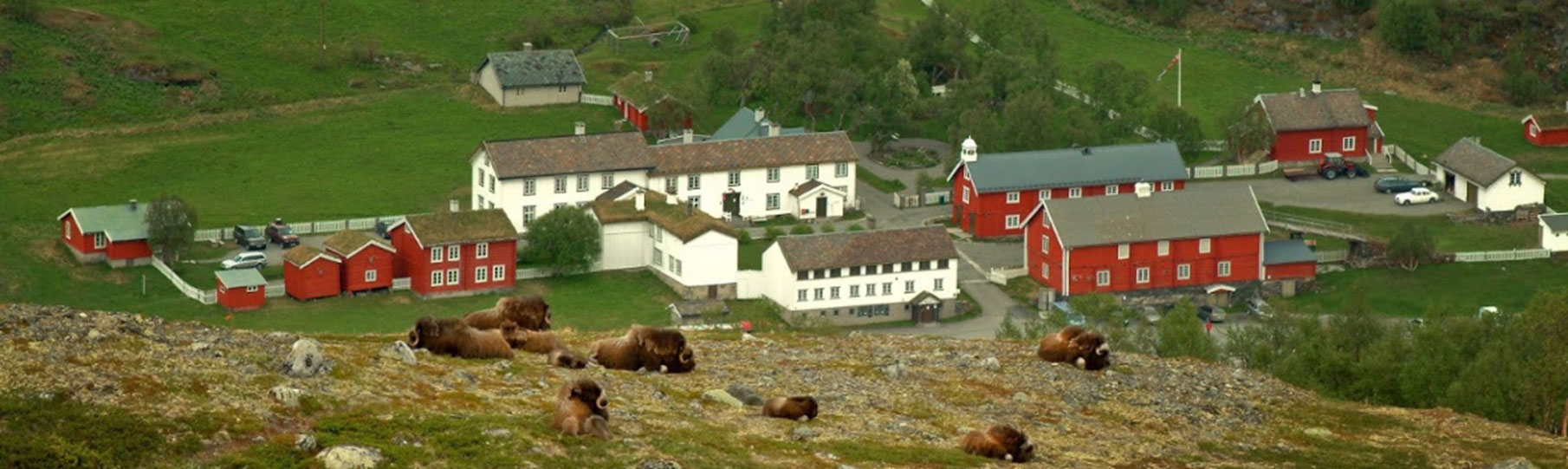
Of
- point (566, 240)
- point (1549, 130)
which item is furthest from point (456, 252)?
point (1549, 130)

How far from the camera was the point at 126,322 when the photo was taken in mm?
35844

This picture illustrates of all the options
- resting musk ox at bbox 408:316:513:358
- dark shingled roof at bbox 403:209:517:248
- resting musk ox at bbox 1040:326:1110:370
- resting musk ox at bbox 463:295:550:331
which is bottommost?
resting musk ox at bbox 1040:326:1110:370

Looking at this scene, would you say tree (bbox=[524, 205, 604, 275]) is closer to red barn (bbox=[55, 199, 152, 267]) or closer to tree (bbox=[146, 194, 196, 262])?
tree (bbox=[146, 194, 196, 262])

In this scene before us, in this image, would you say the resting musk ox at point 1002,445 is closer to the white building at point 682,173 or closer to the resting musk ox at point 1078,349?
the resting musk ox at point 1078,349

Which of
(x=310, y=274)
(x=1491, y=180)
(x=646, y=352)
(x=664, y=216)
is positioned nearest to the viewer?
(x=646, y=352)

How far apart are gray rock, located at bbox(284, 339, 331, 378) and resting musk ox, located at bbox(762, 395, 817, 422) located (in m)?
6.51

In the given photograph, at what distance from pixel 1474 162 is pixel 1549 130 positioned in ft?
37.6

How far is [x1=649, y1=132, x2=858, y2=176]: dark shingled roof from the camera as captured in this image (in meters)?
107

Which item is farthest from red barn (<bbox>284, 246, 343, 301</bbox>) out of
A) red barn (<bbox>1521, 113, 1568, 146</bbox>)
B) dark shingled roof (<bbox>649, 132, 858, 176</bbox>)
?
red barn (<bbox>1521, 113, 1568, 146</bbox>)

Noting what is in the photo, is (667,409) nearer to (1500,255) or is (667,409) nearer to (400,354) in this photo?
(400,354)

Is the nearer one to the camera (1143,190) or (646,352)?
(646,352)

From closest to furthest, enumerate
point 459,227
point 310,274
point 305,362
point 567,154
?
point 305,362
point 310,274
point 459,227
point 567,154

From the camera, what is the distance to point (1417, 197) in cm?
10975

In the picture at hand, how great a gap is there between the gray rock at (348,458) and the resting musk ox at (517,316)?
9498mm
